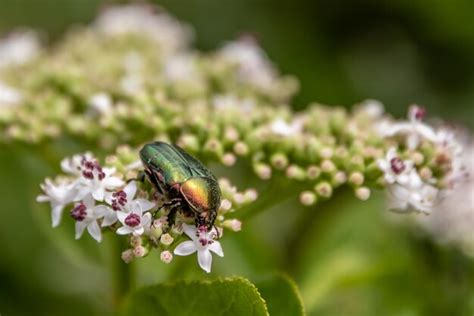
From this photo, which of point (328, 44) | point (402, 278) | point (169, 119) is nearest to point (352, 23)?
point (328, 44)

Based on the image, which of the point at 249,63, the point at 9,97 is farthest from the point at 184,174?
the point at 249,63

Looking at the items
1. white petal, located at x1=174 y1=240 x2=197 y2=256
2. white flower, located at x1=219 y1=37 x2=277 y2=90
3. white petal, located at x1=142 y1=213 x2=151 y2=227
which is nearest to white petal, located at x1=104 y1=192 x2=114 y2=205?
white petal, located at x1=142 y1=213 x2=151 y2=227

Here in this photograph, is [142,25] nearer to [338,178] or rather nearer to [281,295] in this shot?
[338,178]

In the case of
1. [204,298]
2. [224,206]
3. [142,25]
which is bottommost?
[204,298]

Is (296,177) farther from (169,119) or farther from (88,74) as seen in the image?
(88,74)

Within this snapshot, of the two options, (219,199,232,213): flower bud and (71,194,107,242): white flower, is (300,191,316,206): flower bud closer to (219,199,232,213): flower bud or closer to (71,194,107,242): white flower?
(219,199,232,213): flower bud
